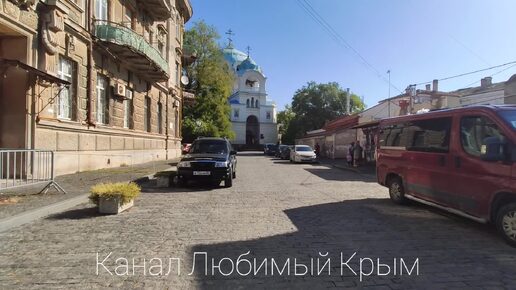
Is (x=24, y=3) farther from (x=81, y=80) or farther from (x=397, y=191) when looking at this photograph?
(x=397, y=191)

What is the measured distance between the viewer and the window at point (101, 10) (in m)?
18.2

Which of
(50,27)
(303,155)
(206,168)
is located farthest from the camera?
(303,155)

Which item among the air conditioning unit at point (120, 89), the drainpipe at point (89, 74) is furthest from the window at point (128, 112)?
the drainpipe at point (89, 74)

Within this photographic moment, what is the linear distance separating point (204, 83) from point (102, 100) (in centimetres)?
3065

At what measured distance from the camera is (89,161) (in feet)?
55.8

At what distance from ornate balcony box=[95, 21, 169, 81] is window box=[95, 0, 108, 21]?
1.38ft

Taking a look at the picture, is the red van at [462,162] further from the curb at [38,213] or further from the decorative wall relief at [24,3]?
the decorative wall relief at [24,3]

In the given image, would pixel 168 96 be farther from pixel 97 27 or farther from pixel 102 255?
pixel 102 255

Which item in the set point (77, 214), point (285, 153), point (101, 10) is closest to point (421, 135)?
point (77, 214)

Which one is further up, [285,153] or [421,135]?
[421,135]

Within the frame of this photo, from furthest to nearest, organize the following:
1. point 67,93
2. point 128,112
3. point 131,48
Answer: point 128,112, point 131,48, point 67,93

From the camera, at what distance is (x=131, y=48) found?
750 inches

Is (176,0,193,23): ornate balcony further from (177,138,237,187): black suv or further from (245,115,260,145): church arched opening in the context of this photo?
(245,115,260,145): church arched opening

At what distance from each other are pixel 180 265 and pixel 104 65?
15.7 meters
